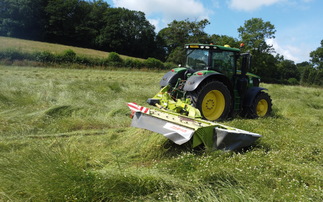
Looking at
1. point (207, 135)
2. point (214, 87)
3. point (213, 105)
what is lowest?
point (207, 135)

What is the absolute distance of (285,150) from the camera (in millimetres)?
3889

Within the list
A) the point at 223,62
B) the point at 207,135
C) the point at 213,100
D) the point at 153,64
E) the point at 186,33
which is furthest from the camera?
the point at 186,33

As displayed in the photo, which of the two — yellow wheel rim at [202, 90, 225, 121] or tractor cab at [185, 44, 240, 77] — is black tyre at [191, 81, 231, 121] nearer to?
yellow wheel rim at [202, 90, 225, 121]

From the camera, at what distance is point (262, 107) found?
22.9 feet

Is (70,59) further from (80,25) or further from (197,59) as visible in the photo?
(80,25)

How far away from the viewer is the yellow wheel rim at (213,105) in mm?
5859

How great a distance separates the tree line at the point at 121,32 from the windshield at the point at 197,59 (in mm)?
33195

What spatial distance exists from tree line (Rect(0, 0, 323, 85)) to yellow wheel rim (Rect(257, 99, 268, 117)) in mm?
32988

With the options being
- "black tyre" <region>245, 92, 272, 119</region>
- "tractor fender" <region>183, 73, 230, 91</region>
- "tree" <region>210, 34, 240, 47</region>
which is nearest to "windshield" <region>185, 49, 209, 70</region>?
"tractor fender" <region>183, 73, 230, 91</region>

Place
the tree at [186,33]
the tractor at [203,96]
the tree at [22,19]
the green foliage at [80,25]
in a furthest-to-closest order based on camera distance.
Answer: the green foliage at [80,25], the tree at [22,19], the tree at [186,33], the tractor at [203,96]

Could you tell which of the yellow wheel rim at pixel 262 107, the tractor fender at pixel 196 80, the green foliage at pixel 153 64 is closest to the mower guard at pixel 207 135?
the tractor fender at pixel 196 80

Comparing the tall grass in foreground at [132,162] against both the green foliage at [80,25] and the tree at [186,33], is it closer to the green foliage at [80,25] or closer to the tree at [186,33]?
the tree at [186,33]

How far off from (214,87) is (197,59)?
3.36 feet

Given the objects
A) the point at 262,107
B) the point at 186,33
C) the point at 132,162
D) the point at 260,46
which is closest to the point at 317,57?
the point at 260,46
